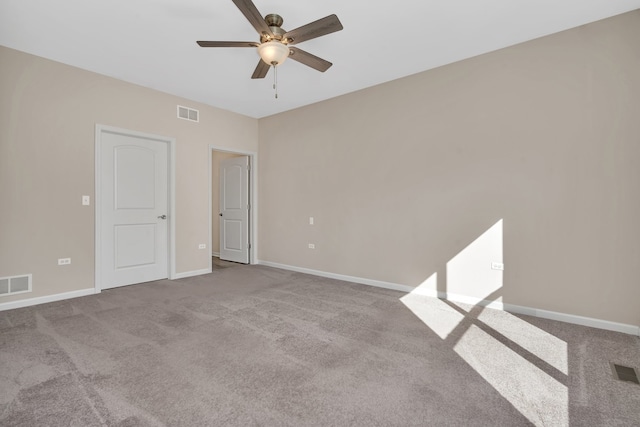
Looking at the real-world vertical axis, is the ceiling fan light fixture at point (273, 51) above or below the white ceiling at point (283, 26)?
below

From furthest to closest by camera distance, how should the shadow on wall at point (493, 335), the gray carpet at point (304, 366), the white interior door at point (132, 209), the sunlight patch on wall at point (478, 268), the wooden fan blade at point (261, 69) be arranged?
the white interior door at point (132, 209)
the sunlight patch on wall at point (478, 268)
the wooden fan blade at point (261, 69)
the shadow on wall at point (493, 335)
the gray carpet at point (304, 366)

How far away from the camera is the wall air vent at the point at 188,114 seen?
497cm

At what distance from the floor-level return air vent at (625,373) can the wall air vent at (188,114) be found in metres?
5.86

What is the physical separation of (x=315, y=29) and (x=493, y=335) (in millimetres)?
3064

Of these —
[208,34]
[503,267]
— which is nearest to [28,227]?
[208,34]

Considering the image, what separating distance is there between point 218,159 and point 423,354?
6030 millimetres

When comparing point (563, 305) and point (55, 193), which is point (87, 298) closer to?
point (55, 193)

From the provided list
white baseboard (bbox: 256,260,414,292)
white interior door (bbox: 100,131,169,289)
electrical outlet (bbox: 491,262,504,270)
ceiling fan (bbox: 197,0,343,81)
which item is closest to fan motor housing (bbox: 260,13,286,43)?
ceiling fan (bbox: 197,0,343,81)

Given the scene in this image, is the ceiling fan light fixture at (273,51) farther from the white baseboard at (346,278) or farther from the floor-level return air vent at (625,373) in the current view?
the floor-level return air vent at (625,373)

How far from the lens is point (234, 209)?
21.1ft

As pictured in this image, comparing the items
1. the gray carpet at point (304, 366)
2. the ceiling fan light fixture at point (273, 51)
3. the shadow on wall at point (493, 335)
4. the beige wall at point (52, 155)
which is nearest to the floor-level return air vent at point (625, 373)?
the gray carpet at point (304, 366)

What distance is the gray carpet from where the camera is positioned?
173cm

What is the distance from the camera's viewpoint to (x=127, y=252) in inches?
176

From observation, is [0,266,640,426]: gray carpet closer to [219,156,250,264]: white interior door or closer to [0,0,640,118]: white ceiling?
[219,156,250,264]: white interior door
